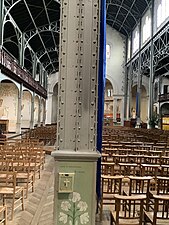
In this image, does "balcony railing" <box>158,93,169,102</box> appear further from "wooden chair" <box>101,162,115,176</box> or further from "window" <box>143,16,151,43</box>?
"wooden chair" <box>101,162,115,176</box>

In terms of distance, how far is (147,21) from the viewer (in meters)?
29.1

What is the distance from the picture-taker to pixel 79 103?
2.34 meters

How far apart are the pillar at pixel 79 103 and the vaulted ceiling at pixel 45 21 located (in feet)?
52.0

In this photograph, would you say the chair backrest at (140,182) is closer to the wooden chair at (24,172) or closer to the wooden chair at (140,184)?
the wooden chair at (140,184)

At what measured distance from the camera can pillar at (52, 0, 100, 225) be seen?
89.8 inches

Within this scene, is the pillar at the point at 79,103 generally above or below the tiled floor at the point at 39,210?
above

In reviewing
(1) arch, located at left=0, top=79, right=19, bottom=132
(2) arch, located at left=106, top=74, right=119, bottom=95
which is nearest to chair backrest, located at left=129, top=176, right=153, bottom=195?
(1) arch, located at left=0, top=79, right=19, bottom=132

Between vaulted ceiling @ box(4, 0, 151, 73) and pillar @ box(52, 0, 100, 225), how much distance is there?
1586 centimetres

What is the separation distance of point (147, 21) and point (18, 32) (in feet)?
44.8

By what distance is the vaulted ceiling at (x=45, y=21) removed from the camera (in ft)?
64.6

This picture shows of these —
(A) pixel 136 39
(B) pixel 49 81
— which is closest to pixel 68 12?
(A) pixel 136 39

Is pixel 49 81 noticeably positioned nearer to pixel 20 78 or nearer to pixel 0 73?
pixel 20 78

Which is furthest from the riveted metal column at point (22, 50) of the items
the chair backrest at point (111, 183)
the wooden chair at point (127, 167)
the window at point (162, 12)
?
the chair backrest at point (111, 183)

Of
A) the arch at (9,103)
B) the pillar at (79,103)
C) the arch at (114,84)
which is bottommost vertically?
the pillar at (79,103)
